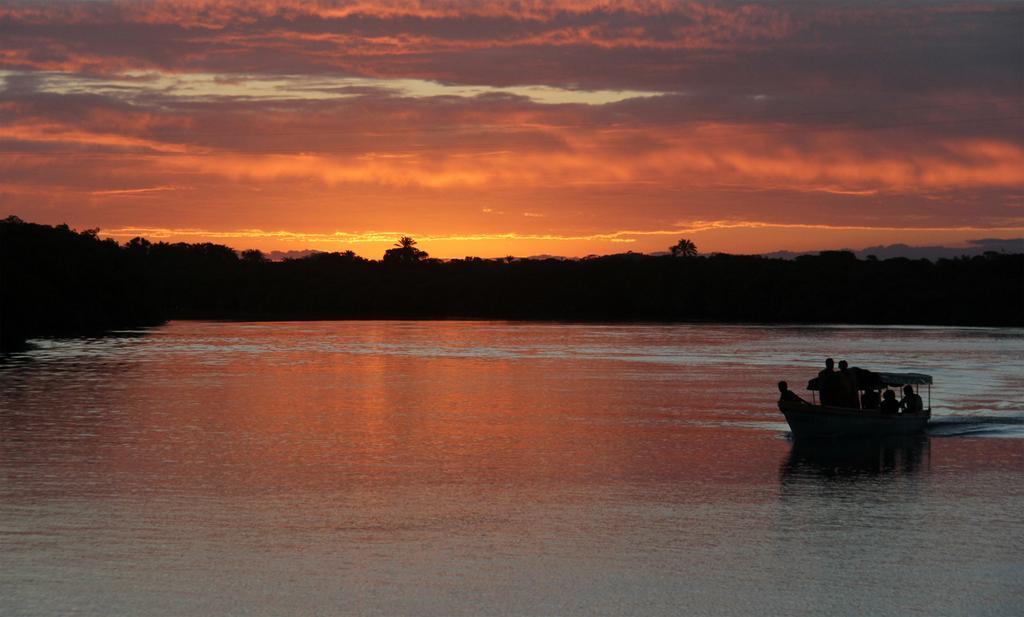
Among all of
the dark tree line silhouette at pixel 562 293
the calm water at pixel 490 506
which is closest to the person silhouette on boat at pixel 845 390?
the calm water at pixel 490 506

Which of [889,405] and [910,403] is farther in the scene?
[910,403]

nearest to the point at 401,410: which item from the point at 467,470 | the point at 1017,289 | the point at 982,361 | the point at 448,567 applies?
the point at 467,470

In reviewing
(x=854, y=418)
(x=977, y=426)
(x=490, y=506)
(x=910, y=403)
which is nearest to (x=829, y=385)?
(x=854, y=418)

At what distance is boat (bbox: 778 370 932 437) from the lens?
2662 cm

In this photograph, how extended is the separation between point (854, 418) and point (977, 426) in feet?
17.6

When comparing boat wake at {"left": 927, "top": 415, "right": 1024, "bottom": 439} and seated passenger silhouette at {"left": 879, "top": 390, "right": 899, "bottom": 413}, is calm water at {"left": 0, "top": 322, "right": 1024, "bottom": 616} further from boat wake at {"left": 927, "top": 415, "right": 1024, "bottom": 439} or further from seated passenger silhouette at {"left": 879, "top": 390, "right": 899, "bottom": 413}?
seated passenger silhouette at {"left": 879, "top": 390, "right": 899, "bottom": 413}

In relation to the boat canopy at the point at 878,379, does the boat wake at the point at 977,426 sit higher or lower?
lower

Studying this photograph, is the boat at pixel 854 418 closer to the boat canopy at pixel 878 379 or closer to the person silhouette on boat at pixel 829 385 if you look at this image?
the boat canopy at pixel 878 379

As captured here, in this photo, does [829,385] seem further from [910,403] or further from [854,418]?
[910,403]

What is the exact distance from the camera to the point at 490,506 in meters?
18.2

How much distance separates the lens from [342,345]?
3063 inches

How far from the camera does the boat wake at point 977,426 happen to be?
29.1 meters

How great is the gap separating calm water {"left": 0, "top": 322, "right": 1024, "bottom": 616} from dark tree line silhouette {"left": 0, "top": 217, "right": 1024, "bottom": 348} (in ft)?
189

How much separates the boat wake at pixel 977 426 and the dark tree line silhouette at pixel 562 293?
211ft
